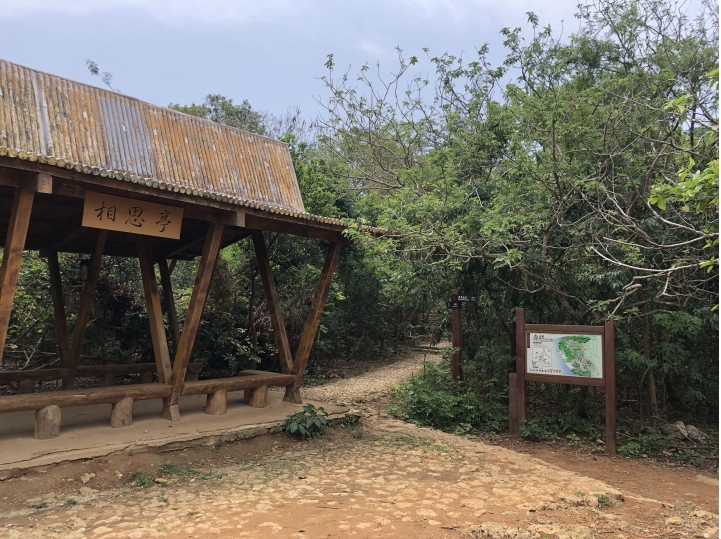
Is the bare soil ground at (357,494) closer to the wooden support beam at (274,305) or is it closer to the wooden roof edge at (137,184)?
the wooden support beam at (274,305)

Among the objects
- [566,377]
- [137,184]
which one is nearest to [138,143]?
[137,184]

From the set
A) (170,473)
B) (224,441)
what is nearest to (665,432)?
(224,441)

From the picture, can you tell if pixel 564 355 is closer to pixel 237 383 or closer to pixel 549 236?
pixel 549 236

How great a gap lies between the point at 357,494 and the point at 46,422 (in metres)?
3.44

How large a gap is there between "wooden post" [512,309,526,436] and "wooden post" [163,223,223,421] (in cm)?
439

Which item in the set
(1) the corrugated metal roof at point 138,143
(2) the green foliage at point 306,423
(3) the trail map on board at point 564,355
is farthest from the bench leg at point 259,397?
(3) the trail map on board at point 564,355

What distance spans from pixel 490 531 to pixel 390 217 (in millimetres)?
4816

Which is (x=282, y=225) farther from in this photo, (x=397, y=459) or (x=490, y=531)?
(x=490, y=531)

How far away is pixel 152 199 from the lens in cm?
601

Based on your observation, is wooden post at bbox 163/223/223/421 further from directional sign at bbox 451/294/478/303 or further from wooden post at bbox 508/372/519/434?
wooden post at bbox 508/372/519/434

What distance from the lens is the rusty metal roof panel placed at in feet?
21.1

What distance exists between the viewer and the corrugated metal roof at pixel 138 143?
641 cm

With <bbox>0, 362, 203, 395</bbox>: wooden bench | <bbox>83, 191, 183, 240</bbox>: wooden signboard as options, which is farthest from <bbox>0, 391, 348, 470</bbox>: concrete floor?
<bbox>83, 191, 183, 240</bbox>: wooden signboard

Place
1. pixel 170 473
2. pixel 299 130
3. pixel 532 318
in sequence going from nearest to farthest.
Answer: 1. pixel 170 473
2. pixel 532 318
3. pixel 299 130
